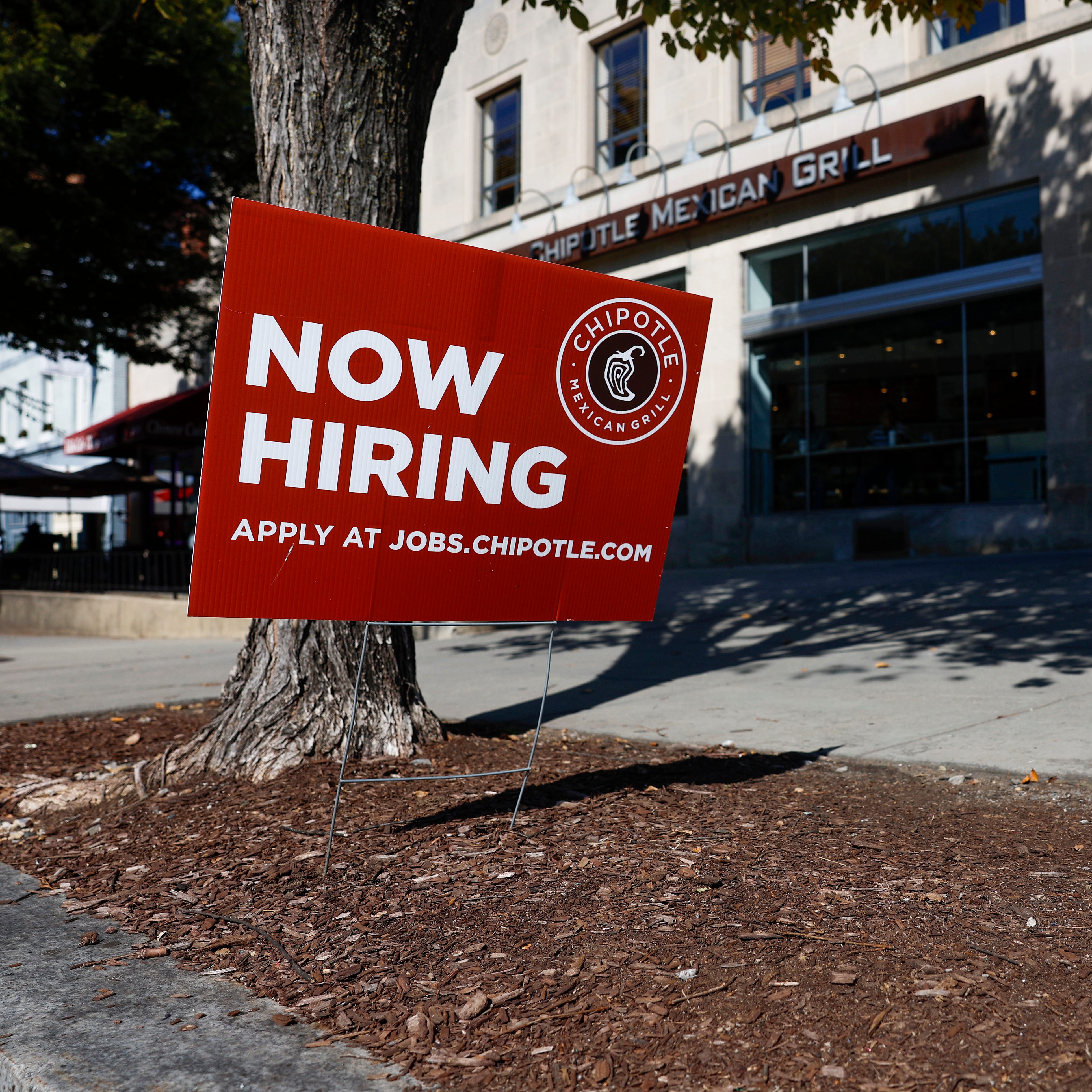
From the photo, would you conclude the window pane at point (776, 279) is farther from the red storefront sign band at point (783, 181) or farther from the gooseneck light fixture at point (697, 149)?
the gooseneck light fixture at point (697, 149)

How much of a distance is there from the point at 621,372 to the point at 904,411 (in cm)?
1450

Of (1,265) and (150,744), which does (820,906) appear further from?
(1,265)

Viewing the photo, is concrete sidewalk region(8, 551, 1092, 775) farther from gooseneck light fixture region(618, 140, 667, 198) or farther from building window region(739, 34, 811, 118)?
gooseneck light fixture region(618, 140, 667, 198)

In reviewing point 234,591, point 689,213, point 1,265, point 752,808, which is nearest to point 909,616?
point 752,808

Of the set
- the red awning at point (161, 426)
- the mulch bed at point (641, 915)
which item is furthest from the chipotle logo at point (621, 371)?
the red awning at point (161, 426)

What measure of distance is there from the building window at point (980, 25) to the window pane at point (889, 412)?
14.2 ft

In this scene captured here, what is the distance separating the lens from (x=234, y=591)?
3312mm

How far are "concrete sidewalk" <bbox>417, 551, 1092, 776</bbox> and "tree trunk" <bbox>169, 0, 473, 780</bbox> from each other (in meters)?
1.78

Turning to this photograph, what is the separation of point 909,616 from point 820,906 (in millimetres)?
7331

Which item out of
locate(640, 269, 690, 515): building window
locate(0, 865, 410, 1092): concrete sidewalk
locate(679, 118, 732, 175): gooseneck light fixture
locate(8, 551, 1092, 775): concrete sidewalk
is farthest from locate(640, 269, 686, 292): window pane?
locate(0, 865, 410, 1092): concrete sidewalk

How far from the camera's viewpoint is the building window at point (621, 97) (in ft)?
67.9

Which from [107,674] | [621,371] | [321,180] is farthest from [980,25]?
[107,674]

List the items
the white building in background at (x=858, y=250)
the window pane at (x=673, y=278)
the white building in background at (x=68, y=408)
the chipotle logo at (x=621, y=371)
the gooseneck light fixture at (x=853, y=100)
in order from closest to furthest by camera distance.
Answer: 1. the chipotle logo at (x=621, y=371)
2. the white building in background at (x=858, y=250)
3. the gooseneck light fixture at (x=853, y=100)
4. the window pane at (x=673, y=278)
5. the white building in background at (x=68, y=408)

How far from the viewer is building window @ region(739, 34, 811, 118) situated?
59.1 ft
